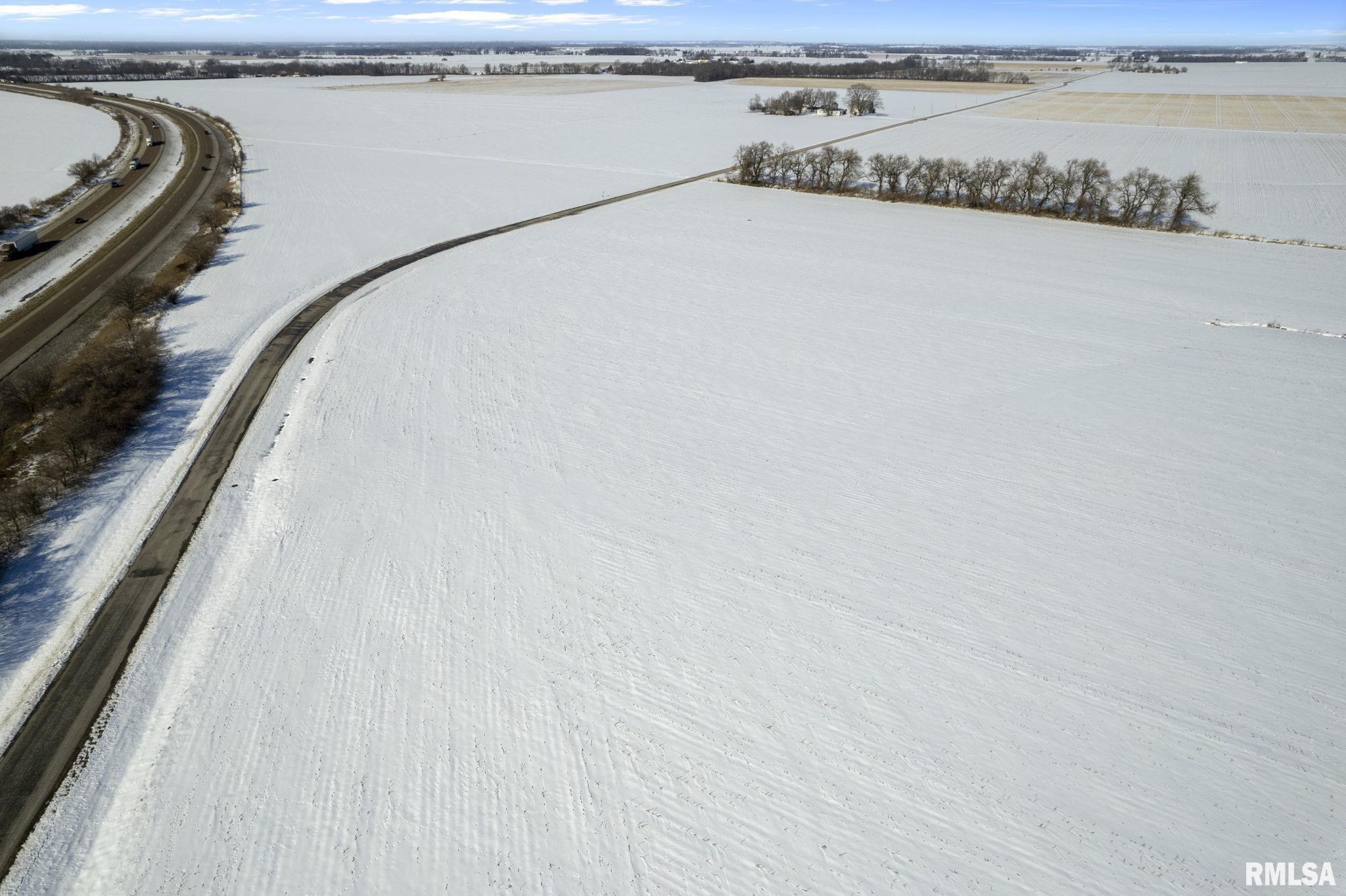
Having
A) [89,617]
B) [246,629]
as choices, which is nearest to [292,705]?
[246,629]

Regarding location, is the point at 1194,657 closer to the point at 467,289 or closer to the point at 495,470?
the point at 495,470

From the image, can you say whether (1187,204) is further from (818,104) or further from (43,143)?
(43,143)

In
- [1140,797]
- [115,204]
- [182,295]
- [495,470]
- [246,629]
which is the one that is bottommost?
[1140,797]

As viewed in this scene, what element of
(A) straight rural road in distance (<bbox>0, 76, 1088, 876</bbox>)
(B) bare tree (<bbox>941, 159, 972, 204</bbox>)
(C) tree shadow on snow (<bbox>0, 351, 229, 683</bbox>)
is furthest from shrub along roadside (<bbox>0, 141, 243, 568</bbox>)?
(B) bare tree (<bbox>941, 159, 972, 204</bbox>)

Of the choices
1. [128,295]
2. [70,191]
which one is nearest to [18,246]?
[128,295]

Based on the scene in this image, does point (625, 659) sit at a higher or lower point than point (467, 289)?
lower
